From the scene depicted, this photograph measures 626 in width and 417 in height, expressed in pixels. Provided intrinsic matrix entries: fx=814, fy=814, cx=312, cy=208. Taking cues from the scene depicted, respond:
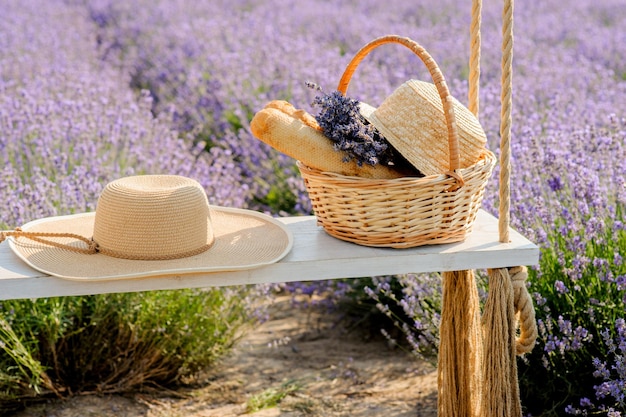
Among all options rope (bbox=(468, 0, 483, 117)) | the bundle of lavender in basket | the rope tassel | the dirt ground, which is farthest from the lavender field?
the bundle of lavender in basket

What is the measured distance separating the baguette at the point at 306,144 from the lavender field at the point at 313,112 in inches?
28.4

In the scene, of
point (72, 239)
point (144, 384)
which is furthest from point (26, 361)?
point (72, 239)

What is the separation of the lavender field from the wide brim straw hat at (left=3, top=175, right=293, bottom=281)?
0.79m

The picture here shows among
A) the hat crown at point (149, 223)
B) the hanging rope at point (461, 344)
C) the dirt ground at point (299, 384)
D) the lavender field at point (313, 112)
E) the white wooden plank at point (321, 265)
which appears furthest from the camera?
the dirt ground at point (299, 384)

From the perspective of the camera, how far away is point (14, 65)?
5176mm

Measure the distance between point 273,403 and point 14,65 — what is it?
3269 mm

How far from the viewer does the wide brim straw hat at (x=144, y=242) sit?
1.92m

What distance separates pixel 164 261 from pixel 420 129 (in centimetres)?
69

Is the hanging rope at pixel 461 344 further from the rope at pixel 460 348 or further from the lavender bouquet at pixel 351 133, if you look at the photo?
the lavender bouquet at pixel 351 133

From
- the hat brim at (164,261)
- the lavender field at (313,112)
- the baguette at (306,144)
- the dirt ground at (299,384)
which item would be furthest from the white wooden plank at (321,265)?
the dirt ground at (299,384)

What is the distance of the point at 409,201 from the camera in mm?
1925

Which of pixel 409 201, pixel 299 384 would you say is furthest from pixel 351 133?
pixel 299 384

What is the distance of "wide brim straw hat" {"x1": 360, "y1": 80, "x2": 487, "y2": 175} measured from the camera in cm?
195

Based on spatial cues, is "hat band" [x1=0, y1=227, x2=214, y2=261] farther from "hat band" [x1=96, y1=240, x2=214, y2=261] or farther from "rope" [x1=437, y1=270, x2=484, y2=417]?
"rope" [x1=437, y1=270, x2=484, y2=417]
